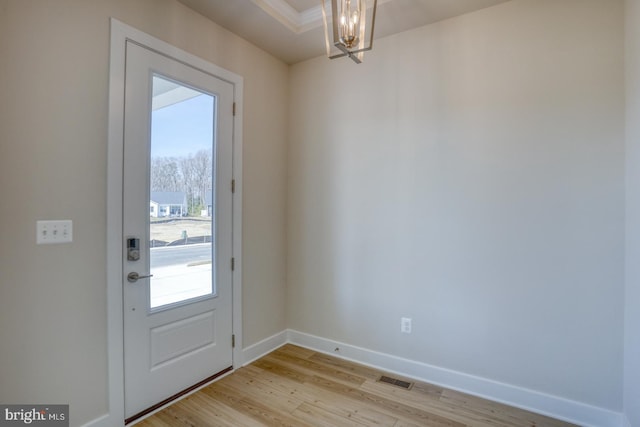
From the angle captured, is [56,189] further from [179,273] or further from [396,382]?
[396,382]

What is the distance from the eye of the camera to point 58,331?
171cm

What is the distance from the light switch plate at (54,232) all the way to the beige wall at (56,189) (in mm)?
29

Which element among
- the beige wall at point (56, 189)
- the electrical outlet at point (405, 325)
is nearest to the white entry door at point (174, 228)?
the beige wall at point (56, 189)

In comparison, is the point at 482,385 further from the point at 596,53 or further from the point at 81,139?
the point at 81,139

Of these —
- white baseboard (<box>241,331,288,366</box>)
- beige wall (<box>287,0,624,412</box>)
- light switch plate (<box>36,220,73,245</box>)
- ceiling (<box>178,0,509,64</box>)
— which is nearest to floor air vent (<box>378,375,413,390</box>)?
beige wall (<box>287,0,624,412</box>)

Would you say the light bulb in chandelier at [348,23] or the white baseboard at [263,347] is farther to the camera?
the white baseboard at [263,347]

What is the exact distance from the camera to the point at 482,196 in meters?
2.31

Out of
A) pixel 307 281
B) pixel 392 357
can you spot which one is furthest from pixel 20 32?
pixel 392 357

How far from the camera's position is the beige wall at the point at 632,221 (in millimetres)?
1726

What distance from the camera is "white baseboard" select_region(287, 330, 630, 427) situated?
6.51ft

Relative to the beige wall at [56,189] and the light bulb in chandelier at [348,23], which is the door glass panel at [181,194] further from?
the light bulb in chandelier at [348,23]
